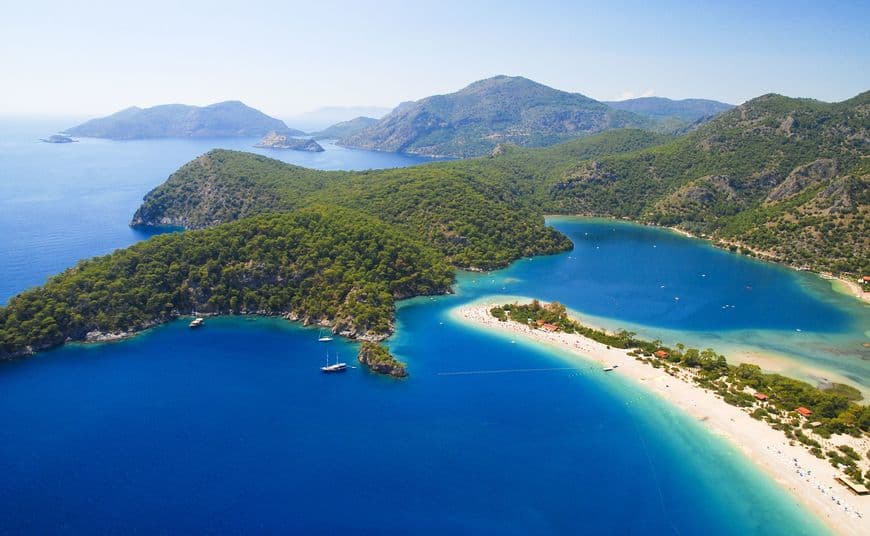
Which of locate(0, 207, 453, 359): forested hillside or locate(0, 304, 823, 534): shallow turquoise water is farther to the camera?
locate(0, 207, 453, 359): forested hillside

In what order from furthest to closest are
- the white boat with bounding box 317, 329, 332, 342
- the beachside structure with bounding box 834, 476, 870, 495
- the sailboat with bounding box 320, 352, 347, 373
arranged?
the white boat with bounding box 317, 329, 332, 342 → the sailboat with bounding box 320, 352, 347, 373 → the beachside structure with bounding box 834, 476, 870, 495

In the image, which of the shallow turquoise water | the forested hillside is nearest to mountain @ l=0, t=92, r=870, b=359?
the forested hillside

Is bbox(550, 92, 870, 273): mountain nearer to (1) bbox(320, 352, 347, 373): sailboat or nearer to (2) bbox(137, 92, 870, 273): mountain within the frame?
(2) bbox(137, 92, 870, 273): mountain

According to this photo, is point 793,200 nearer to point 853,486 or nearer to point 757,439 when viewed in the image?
point 757,439

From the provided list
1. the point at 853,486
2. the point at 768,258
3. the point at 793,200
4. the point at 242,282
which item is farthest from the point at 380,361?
the point at 793,200

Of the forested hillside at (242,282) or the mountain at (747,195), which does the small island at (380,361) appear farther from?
the mountain at (747,195)

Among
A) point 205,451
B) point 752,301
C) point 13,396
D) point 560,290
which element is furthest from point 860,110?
point 13,396
